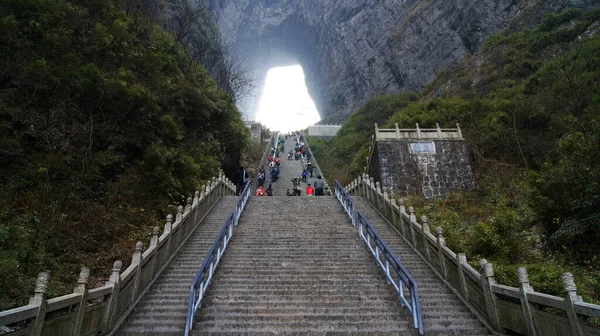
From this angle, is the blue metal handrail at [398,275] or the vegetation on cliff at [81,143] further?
the vegetation on cliff at [81,143]

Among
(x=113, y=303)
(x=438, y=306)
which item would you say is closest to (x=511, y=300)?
(x=438, y=306)

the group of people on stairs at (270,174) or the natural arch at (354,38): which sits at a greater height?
the natural arch at (354,38)

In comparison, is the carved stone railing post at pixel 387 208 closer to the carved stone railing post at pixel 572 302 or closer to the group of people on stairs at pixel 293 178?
the group of people on stairs at pixel 293 178

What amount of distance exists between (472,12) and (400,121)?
84.7 ft

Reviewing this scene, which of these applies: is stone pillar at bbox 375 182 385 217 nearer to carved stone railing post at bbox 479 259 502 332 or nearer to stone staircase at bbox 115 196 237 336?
stone staircase at bbox 115 196 237 336

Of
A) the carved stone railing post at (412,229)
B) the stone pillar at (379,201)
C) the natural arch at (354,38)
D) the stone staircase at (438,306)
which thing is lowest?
the stone staircase at (438,306)

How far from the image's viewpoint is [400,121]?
2695 centimetres

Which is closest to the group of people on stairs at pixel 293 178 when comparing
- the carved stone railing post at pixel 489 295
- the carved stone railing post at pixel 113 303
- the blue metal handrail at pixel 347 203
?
the blue metal handrail at pixel 347 203

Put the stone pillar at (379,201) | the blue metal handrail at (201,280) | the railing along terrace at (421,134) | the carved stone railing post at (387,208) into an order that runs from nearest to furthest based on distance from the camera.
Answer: the blue metal handrail at (201,280), the carved stone railing post at (387,208), the stone pillar at (379,201), the railing along terrace at (421,134)

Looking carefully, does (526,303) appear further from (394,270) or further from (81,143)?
(81,143)

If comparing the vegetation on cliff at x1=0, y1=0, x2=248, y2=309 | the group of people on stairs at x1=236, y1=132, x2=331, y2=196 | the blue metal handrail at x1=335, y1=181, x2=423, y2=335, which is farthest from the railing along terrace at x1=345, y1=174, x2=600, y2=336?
the group of people on stairs at x1=236, y1=132, x2=331, y2=196

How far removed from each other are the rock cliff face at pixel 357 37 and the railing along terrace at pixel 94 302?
1596 inches

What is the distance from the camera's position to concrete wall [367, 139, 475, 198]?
19.4 metres

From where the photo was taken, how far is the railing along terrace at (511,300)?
4035 mm
